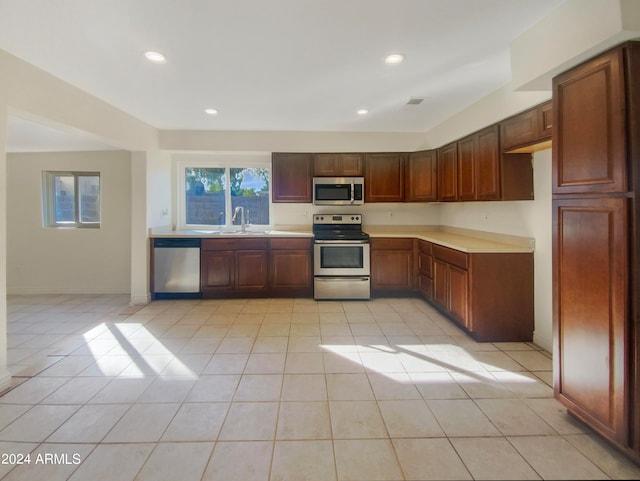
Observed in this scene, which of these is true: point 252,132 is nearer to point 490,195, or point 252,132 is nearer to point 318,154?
point 318,154

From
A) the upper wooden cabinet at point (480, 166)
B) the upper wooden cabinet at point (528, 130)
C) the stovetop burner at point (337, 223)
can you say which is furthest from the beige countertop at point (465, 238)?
the upper wooden cabinet at point (528, 130)

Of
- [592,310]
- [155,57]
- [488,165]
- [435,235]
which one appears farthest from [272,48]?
[435,235]

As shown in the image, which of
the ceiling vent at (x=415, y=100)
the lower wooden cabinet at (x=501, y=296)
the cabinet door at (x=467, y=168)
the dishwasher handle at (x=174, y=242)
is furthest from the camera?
the dishwasher handle at (x=174, y=242)

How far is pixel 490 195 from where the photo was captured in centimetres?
316

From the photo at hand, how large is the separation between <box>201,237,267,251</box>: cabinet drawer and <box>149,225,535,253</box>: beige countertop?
7 centimetres

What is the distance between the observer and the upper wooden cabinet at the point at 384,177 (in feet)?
15.2

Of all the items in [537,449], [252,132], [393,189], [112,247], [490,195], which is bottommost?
[537,449]

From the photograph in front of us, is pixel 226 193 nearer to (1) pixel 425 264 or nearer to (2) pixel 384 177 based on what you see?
(2) pixel 384 177

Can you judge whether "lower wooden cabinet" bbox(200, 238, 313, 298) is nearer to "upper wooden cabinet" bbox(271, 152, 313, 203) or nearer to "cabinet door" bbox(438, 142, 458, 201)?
"upper wooden cabinet" bbox(271, 152, 313, 203)

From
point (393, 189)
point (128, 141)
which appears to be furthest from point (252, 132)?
point (393, 189)

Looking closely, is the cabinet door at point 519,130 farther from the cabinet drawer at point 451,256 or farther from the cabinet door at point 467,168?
the cabinet drawer at point 451,256

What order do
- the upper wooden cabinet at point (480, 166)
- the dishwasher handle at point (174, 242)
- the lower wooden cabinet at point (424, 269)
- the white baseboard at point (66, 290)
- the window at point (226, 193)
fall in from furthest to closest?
the window at point (226, 193) → the white baseboard at point (66, 290) → the dishwasher handle at point (174, 242) → the lower wooden cabinet at point (424, 269) → the upper wooden cabinet at point (480, 166)

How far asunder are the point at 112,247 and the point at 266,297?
2557mm

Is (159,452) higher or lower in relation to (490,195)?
lower
